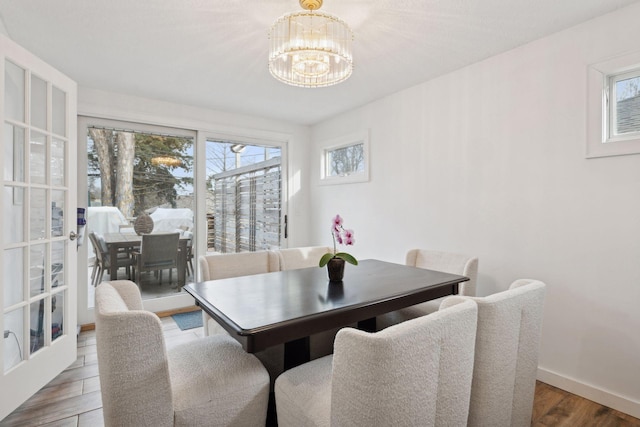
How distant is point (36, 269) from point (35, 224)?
0.99 feet

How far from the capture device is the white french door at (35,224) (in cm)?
190

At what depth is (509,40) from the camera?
2.25 metres

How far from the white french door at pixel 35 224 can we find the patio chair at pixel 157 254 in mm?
1010

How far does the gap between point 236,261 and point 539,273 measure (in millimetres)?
2208

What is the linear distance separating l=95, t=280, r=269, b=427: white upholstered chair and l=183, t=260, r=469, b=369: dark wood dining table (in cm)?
23

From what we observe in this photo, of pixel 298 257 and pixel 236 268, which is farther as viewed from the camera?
pixel 298 257

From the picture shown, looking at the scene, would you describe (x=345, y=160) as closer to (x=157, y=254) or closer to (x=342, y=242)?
(x=342, y=242)

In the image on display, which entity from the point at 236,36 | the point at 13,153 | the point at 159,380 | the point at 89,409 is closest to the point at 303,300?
the point at 159,380

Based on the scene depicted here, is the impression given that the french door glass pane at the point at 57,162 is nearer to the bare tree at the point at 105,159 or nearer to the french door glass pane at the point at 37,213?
the french door glass pane at the point at 37,213

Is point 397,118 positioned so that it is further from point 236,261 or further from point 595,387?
point 595,387

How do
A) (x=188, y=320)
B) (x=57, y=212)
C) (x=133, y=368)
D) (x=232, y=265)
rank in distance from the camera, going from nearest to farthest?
1. (x=133, y=368)
2. (x=57, y=212)
3. (x=232, y=265)
4. (x=188, y=320)

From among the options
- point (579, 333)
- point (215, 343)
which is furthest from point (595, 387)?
point (215, 343)

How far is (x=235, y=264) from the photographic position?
2.48 m

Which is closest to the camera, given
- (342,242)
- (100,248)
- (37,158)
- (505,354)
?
(505,354)
